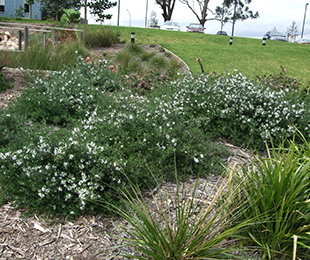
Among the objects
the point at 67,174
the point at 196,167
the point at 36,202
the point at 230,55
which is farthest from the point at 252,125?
the point at 230,55

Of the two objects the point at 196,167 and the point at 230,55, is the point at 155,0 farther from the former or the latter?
the point at 196,167

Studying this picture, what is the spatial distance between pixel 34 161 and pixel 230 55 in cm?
1338

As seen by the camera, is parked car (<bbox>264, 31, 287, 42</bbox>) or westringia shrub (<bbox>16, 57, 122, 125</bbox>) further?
parked car (<bbox>264, 31, 287, 42</bbox>)

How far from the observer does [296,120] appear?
4.81 meters

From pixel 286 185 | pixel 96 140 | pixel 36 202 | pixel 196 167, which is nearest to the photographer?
pixel 286 185

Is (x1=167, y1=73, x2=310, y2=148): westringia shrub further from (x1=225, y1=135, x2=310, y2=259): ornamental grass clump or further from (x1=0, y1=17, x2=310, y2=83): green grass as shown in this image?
(x1=0, y1=17, x2=310, y2=83): green grass

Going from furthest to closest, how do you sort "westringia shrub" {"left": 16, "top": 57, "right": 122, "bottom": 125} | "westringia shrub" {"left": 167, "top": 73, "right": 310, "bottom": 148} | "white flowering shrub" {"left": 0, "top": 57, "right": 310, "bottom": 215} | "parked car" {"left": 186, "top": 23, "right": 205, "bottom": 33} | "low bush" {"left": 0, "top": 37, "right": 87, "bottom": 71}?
1. "parked car" {"left": 186, "top": 23, "right": 205, "bottom": 33}
2. "low bush" {"left": 0, "top": 37, "right": 87, "bottom": 71}
3. "westringia shrub" {"left": 16, "top": 57, "right": 122, "bottom": 125}
4. "westringia shrub" {"left": 167, "top": 73, "right": 310, "bottom": 148}
5. "white flowering shrub" {"left": 0, "top": 57, "right": 310, "bottom": 215}

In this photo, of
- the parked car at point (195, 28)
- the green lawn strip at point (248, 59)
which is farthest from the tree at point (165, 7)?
the green lawn strip at point (248, 59)

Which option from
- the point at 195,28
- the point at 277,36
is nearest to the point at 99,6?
the point at 195,28

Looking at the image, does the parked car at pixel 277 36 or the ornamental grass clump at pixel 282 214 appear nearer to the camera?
the ornamental grass clump at pixel 282 214

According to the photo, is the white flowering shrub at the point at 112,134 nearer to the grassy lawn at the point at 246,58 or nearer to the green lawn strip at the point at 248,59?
the grassy lawn at the point at 246,58

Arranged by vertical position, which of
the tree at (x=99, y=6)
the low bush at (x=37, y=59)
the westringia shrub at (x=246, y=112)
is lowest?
the westringia shrub at (x=246, y=112)

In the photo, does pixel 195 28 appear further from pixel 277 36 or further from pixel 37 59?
pixel 37 59

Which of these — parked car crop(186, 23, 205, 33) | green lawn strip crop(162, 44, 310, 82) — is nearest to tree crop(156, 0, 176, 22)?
parked car crop(186, 23, 205, 33)
